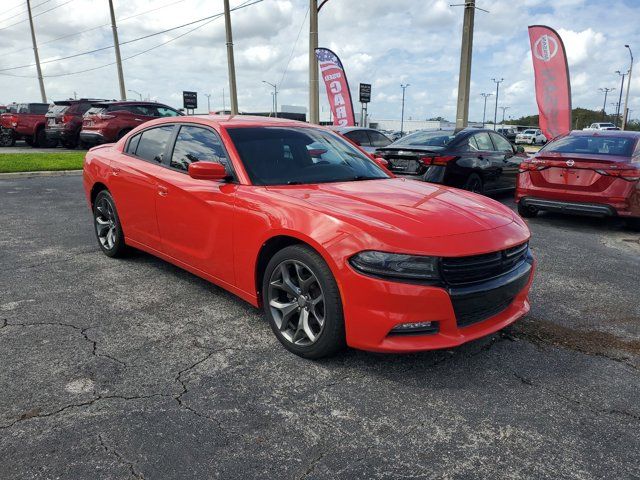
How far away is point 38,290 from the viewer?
14.5ft

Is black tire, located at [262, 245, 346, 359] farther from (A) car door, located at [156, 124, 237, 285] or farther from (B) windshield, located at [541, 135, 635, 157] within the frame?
(B) windshield, located at [541, 135, 635, 157]

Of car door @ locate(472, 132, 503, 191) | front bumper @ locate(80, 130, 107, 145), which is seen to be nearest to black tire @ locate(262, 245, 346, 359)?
car door @ locate(472, 132, 503, 191)

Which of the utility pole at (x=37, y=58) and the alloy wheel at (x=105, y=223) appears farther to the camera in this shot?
the utility pole at (x=37, y=58)

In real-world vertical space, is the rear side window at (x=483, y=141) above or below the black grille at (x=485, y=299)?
above

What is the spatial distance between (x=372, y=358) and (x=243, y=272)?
3.54 ft

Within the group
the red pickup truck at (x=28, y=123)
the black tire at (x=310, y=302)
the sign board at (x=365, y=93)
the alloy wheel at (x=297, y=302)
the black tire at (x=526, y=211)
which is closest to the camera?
the black tire at (x=310, y=302)

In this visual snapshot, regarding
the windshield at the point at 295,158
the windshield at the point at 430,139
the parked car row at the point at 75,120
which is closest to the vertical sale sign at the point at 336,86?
the parked car row at the point at 75,120

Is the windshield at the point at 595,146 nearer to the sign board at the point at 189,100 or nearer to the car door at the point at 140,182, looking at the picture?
the car door at the point at 140,182

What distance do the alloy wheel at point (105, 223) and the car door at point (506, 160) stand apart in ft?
22.8

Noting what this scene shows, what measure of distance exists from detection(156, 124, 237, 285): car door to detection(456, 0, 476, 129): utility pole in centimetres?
1139

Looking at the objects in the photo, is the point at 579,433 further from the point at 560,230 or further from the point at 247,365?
the point at 560,230

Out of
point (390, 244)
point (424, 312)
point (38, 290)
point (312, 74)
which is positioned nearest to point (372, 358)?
point (424, 312)

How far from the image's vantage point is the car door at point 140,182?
4527 millimetres

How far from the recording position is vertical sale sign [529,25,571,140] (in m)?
16.9
